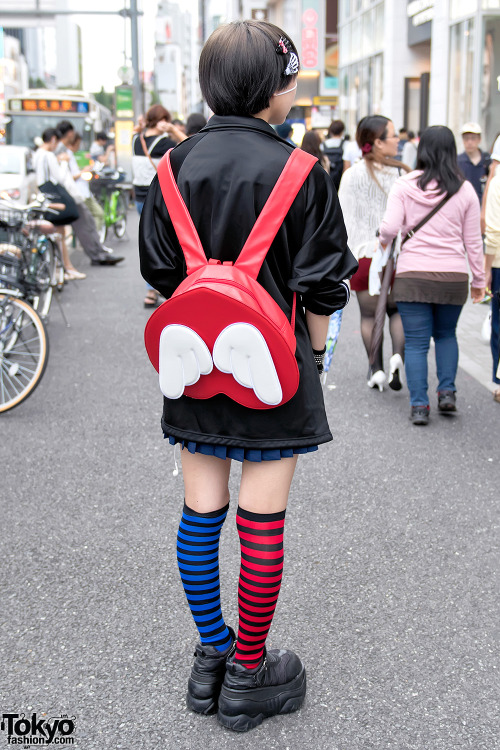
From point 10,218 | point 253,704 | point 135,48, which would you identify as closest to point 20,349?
point 10,218

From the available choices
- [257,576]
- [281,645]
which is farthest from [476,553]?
[257,576]

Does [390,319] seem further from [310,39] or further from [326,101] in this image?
[310,39]

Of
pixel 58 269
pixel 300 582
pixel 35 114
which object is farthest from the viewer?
pixel 35 114

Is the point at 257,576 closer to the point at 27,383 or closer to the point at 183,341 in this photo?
the point at 183,341

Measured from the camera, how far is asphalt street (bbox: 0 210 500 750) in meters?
2.64

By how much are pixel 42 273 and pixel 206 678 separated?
664 cm

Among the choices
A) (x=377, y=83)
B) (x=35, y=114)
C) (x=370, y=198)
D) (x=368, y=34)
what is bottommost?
(x=370, y=198)

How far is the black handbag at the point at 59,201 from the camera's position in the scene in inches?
351

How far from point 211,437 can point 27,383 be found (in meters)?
3.99

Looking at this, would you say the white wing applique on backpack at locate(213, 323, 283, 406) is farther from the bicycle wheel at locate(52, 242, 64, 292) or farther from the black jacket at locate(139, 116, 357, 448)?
the bicycle wheel at locate(52, 242, 64, 292)

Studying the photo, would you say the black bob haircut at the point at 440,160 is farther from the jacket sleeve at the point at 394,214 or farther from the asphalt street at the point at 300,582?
the asphalt street at the point at 300,582

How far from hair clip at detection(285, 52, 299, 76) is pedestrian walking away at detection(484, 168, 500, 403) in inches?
140

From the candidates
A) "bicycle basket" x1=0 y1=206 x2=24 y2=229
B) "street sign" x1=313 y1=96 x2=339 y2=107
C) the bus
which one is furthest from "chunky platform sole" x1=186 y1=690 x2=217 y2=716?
"street sign" x1=313 y1=96 x2=339 y2=107

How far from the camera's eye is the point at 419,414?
18.6 feet
